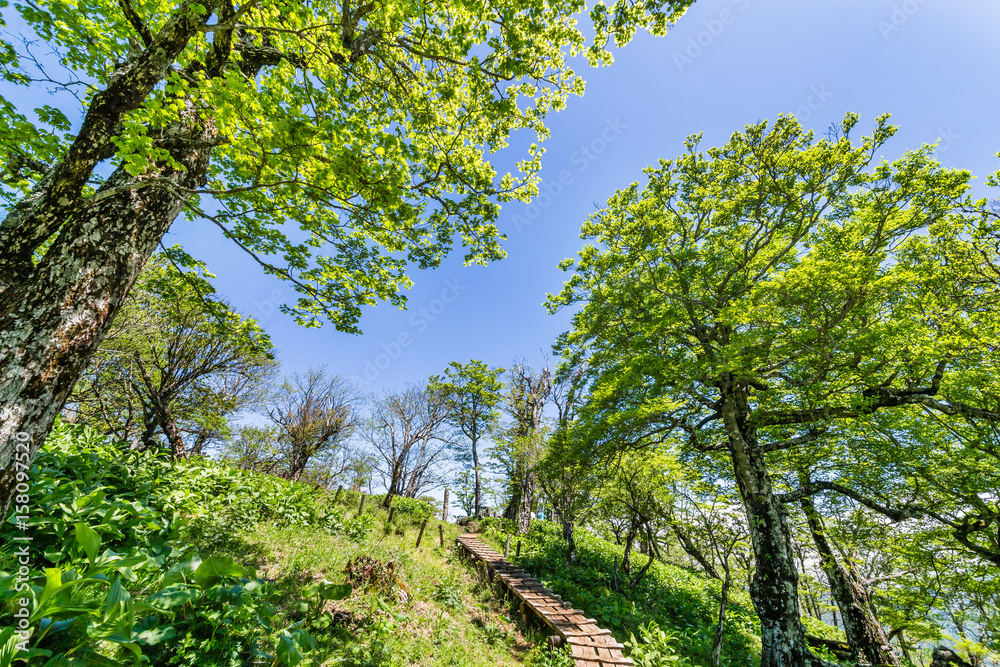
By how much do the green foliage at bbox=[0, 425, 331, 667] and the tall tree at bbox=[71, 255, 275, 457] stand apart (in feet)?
9.83

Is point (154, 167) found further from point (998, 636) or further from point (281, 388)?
point (998, 636)

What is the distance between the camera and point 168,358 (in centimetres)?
816

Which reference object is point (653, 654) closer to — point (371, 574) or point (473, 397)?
point (371, 574)

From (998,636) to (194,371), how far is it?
18.5 metres

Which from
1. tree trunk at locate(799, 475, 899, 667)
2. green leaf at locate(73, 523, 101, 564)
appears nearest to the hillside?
green leaf at locate(73, 523, 101, 564)

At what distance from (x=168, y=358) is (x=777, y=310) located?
1454 centimetres

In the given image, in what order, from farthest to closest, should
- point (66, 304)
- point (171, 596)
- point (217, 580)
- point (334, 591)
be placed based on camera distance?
point (334, 591) < point (217, 580) < point (66, 304) < point (171, 596)

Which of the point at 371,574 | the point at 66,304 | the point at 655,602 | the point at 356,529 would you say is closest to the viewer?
the point at 66,304

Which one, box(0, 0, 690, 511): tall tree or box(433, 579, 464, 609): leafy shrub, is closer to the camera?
box(0, 0, 690, 511): tall tree

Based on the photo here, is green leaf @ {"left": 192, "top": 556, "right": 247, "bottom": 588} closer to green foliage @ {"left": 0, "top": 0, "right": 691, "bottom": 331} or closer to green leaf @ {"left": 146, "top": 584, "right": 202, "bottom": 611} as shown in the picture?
green leaf @ {"left": 146, "top": 584, "right": 202, "bottom": 611}

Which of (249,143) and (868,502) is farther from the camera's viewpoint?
(868,502)

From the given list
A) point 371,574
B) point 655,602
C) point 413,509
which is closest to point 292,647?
point 371,574

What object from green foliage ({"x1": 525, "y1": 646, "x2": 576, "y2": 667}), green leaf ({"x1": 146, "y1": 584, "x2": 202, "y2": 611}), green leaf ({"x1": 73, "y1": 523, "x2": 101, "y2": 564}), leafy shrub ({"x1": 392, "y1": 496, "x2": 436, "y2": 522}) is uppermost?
leafy shrub ({"x1": 392, "y1": 496, "x2": 436, "y2": 522})

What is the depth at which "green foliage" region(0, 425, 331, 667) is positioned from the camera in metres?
2.10
